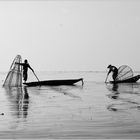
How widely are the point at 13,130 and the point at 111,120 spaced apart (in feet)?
10.1

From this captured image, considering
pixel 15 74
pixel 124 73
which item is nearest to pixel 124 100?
pixel 15 74

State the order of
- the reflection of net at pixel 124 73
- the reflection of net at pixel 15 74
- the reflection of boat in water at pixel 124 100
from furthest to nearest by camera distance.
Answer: the reflection of net at pixel 124 73, the reflection of net at pixel 15 74, the reflection of boat in water at pixel 124 100

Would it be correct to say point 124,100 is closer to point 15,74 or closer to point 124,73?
point 15,74

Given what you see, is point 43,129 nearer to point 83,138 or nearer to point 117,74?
point 83,138

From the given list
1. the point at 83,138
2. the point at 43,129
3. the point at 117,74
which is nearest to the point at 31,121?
the point at 43,129

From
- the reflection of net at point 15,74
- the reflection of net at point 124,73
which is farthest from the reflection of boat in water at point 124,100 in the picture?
the reflection of net at point 124,73

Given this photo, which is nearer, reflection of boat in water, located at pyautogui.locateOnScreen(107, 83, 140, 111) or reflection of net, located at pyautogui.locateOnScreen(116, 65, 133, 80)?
reflection of boat in water, located at pyautogui.locateOnScreen(107, 83, 140, 111)

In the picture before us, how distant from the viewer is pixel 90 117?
10.7m

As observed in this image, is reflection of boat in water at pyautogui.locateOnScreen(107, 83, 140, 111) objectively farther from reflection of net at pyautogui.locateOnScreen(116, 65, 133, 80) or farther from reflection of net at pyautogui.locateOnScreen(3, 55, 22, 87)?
reflection of net at pyautogui.locateOnScreen(116, 65, 133, 80)

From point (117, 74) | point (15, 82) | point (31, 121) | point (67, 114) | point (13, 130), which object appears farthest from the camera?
point (117, 74)

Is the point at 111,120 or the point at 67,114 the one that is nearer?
the point at 111,120

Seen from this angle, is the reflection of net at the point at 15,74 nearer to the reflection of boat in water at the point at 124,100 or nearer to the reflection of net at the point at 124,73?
the reflection of boat in water at the point at 124,100

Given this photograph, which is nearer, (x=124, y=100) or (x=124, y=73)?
(x=124, y=100)

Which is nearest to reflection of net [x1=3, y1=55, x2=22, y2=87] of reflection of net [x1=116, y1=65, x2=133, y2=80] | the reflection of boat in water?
the reflection of boat in water
